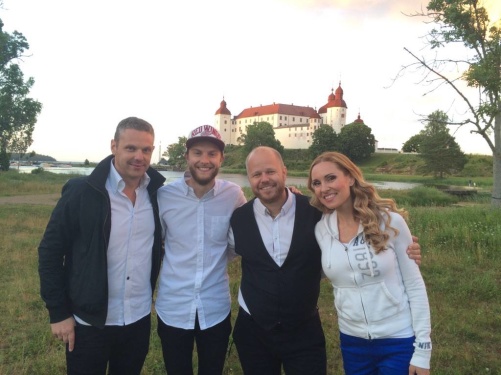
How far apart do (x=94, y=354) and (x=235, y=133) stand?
13752 cm

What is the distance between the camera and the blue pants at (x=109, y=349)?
284 cm

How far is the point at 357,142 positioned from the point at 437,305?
86246mm

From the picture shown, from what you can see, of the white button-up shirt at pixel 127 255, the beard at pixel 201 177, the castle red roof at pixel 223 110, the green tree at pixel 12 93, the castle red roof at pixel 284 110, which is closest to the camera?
the white button-up shirt at pixel 127 255

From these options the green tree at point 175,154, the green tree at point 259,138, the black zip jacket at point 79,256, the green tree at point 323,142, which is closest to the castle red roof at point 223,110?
the green tree at point 175,154

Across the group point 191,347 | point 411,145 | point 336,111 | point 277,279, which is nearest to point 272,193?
point 277,279

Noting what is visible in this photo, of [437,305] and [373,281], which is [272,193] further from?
[437,305]

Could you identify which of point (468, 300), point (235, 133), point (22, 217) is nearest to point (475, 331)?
point (468, 300)

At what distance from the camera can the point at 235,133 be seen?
455 feet

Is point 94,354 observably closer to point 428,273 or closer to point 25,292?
point 25,292

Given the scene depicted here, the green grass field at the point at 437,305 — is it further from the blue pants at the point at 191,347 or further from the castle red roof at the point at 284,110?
the castle red roof at the point at 284,110

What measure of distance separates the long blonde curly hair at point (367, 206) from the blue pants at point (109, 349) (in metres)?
1.73

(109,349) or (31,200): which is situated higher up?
(109,349)

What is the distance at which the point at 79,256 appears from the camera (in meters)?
2.84

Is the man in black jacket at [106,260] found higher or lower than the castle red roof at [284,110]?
lower
